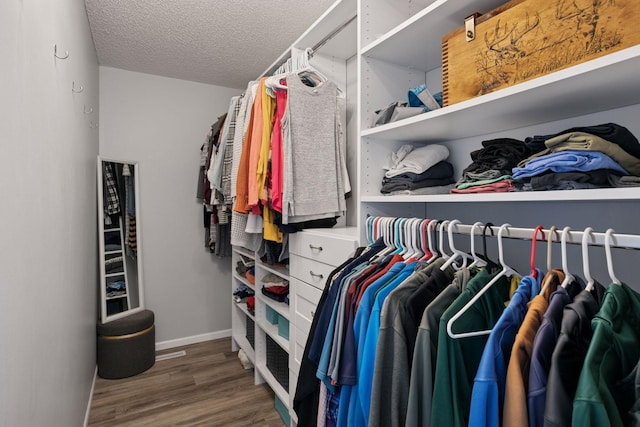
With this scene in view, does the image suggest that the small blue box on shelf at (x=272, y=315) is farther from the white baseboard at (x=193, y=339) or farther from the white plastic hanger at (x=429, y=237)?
the white plastic hanger at (x=429, y=237)

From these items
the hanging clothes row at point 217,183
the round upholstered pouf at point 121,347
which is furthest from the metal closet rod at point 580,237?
the round upholstered pouf at point 121,347

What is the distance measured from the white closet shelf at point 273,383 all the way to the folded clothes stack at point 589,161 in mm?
1782

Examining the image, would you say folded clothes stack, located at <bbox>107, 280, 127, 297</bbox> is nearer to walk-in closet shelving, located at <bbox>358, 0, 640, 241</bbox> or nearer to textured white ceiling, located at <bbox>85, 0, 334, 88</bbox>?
textured white ceiling, located at <bbox>85, 0, 334, 88</bbox>

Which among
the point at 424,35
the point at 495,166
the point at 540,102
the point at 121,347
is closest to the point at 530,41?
the point at 540,102

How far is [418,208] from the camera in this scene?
1593mm

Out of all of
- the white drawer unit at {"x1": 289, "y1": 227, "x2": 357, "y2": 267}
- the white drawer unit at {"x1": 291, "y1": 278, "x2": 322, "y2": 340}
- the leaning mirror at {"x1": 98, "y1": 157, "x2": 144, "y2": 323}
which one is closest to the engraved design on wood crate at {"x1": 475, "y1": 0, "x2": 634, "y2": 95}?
the white drawer unit at {"x1": 289, "y1": 227, "x2": 357, "y2": 267}

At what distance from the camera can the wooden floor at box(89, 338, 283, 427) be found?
6.91 feet

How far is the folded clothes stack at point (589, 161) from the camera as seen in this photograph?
80cm

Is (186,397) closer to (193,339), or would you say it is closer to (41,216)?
(193,339)

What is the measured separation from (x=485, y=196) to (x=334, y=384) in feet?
2.30

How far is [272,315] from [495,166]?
1.76m

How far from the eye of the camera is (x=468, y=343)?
0.82 m

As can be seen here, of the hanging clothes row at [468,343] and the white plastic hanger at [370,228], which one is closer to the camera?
the hanging clothes row at [468,343]

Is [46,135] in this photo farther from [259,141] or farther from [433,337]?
[433,337]
